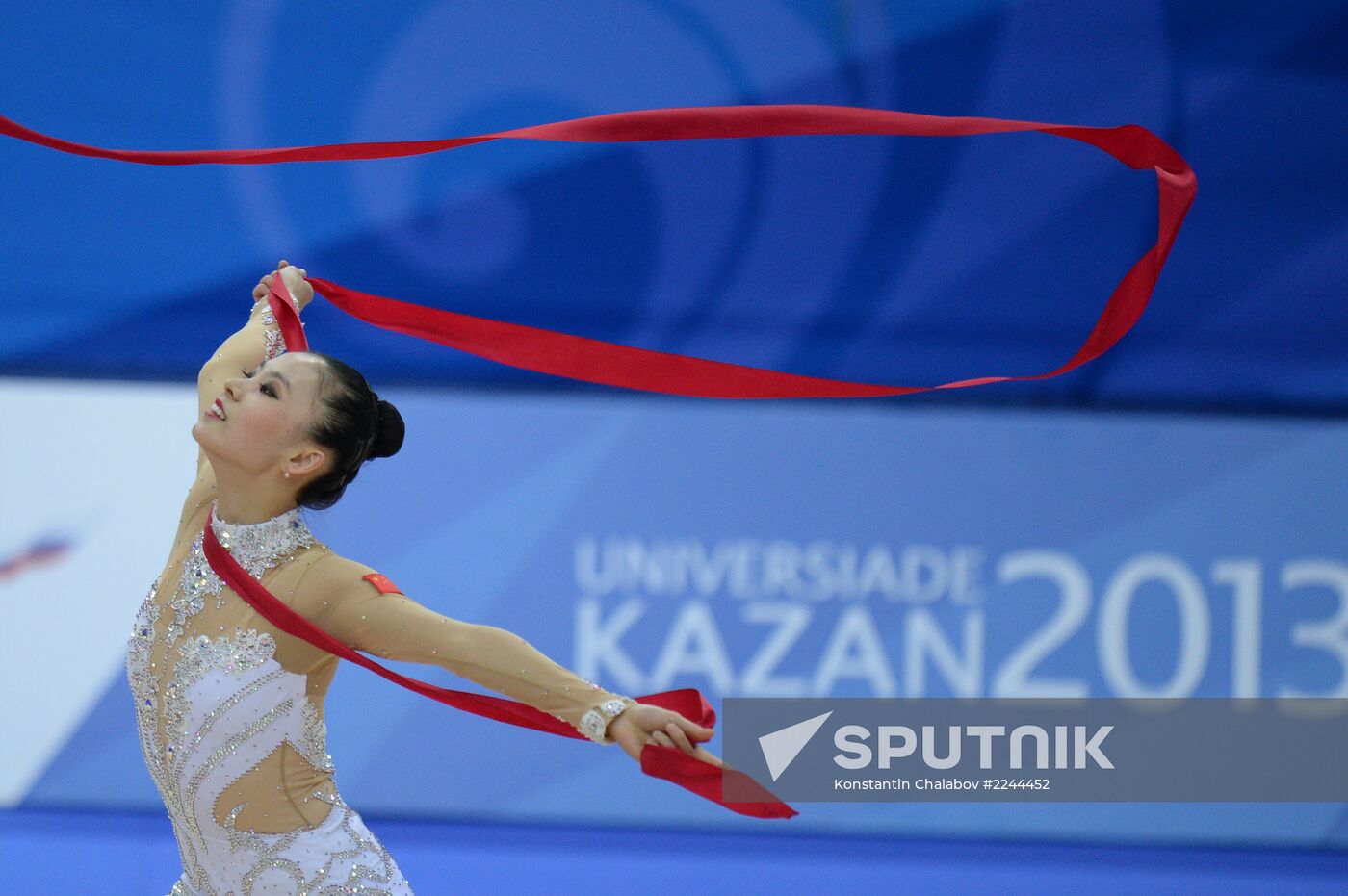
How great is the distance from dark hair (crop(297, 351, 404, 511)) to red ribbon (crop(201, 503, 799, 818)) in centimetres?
16

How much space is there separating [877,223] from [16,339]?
250 centimetres

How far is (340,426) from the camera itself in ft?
7.04

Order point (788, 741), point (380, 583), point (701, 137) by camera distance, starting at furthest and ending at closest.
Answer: point (788, 741), point (701, 137), point (380, 583)

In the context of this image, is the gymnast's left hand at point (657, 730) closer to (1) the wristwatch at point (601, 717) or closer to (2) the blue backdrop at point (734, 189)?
(1) the wristwatch at point (601, 717)

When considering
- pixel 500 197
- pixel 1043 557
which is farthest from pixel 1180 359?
pixel 500 197

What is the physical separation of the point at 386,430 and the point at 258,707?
46 cm

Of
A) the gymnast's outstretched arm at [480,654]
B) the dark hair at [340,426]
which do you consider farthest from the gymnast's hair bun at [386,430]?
the gymnast's outstretched arm at [480,654]

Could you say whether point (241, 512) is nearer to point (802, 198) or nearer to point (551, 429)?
point (551, 429)

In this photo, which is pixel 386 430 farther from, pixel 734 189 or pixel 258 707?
pixel 734 189

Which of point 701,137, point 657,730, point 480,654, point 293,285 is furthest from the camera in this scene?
point 293,285

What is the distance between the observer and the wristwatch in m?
1.87

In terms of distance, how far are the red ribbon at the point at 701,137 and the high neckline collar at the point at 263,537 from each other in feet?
1.65

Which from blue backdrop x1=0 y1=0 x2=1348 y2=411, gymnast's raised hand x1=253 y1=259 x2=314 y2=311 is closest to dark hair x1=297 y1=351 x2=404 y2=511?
gymnast's raised hand x1=253 y1=259 x2=314 y2=311

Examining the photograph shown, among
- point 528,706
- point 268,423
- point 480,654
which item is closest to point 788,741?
point 528,706
